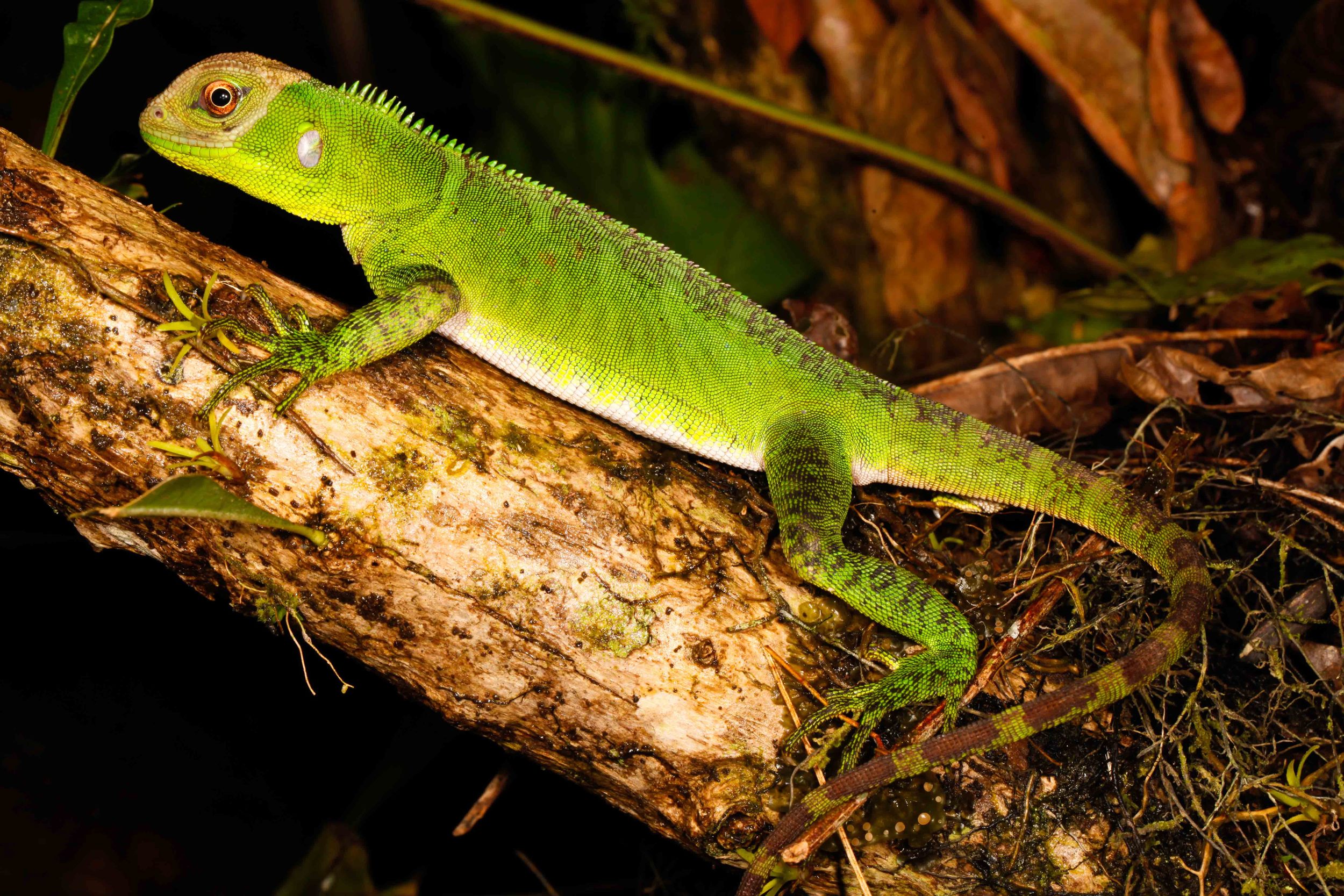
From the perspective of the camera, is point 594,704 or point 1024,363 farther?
point 1024,363

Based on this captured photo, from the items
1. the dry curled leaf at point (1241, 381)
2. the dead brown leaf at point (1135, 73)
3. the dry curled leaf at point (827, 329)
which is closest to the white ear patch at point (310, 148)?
the dry curled leaf at point (827, 329)

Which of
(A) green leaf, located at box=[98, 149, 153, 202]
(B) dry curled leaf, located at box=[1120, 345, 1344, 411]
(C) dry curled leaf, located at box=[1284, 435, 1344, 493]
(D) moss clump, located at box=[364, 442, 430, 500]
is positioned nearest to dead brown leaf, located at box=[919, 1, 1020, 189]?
Result: (B) dry curled leaf, located at box=[1120, 345, 1344, 411]

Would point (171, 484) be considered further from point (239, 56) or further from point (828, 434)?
point (828, 434)

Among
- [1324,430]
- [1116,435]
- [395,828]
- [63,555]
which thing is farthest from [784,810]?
[63,555]

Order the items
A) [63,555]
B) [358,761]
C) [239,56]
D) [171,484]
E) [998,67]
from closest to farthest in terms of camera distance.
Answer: [171,484], [239,56], [63,555], [358,761], [998,67]

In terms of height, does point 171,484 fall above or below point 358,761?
above

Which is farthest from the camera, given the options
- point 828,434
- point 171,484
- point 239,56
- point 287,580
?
point 828,434

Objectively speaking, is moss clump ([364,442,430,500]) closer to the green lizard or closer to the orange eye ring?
the green lizard
